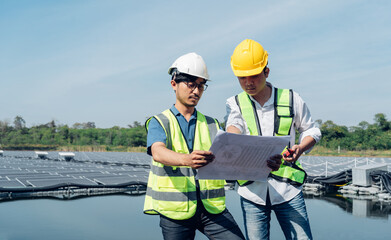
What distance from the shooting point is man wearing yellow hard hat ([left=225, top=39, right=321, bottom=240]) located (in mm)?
2326

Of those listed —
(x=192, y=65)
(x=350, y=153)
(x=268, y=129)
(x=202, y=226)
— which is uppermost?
(x=192, y=65)

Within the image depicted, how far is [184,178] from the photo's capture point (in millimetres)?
2205

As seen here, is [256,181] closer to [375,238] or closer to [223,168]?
[223,168]

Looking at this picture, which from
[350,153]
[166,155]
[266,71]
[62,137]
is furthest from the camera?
[62,137]

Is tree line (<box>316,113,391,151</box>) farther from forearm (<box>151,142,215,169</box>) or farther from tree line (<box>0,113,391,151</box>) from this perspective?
forearm (<box>151,142,215,169</box>)

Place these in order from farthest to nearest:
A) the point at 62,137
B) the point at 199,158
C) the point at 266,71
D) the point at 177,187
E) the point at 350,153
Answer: the point at 62,137 → the point at 350,153 → the point at 266,71 → the point at 177,187 → the point at 199,158

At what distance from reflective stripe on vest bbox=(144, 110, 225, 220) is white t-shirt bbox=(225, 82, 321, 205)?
242mm

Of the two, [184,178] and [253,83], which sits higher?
[253,83]

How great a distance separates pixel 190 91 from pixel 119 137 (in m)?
61.6

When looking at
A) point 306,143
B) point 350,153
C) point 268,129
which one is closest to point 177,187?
point 268,129

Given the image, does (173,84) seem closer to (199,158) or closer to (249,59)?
(249,59)

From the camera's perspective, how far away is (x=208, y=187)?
228 cm

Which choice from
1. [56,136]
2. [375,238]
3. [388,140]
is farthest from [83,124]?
[375,238]

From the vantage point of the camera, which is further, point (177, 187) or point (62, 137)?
point (62, 137)
